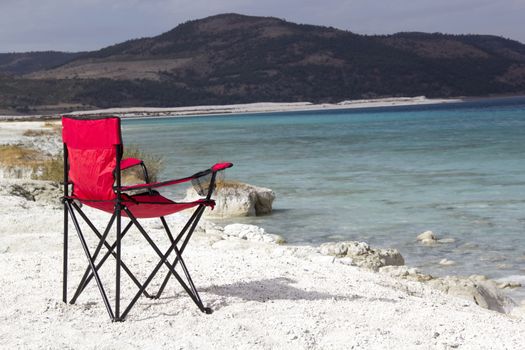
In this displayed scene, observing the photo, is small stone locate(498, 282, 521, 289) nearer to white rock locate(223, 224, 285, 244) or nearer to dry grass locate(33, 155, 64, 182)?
white rock locate(223, 224, 285, 244)

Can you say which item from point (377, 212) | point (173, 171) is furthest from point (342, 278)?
point (173, 171)

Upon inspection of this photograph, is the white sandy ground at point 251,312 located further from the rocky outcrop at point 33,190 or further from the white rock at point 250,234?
the rocky outcrop at point 33,190

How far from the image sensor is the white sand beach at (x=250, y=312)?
4.32m

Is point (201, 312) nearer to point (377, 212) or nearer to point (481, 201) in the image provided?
point (377, 212)

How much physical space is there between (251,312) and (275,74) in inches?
6135

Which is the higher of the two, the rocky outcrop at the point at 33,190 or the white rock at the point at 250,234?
the rocky outcrop at the point at 33,190

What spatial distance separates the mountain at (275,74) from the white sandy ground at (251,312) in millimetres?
119551

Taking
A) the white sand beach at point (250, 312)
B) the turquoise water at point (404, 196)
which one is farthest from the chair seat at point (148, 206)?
the turquoise water at point (404, 196)

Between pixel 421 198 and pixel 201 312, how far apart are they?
402 inches

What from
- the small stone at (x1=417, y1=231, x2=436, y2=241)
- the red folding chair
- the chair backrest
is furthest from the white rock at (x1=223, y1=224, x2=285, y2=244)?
the chair backrest

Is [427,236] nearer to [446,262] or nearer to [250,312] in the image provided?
[446,262]

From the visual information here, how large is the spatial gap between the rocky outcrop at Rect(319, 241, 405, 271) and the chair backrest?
353 cm

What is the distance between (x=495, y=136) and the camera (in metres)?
36.3

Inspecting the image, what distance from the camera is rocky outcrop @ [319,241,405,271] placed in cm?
789
